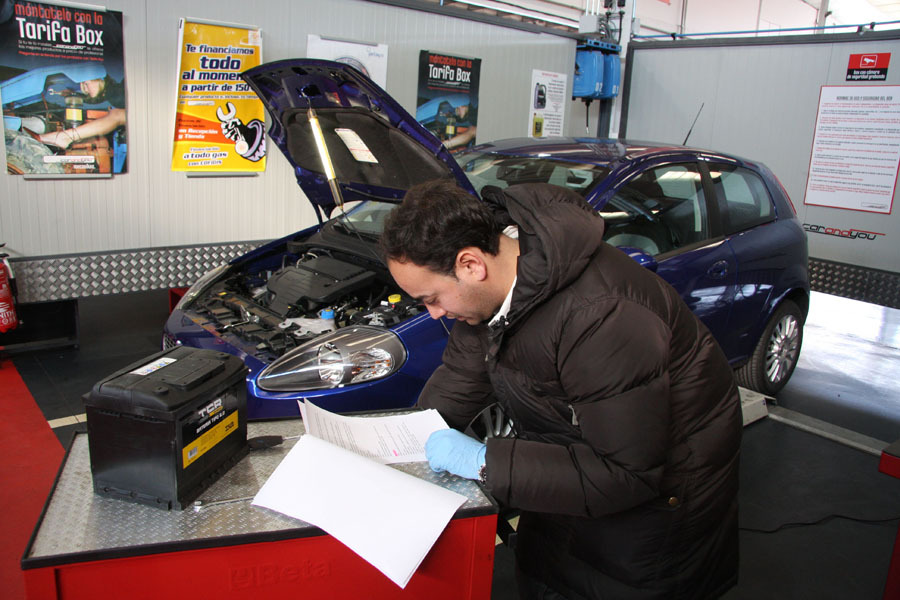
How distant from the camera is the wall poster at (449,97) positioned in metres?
5.55

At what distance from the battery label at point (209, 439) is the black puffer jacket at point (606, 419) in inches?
22.2

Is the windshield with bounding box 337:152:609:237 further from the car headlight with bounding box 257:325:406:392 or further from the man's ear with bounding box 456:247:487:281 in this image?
the man's ear with bounding box 456:247:487:281

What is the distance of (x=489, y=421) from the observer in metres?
2.79

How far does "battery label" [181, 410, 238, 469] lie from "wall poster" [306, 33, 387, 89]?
151 inches

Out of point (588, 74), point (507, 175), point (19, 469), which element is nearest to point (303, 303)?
point (507, 175)

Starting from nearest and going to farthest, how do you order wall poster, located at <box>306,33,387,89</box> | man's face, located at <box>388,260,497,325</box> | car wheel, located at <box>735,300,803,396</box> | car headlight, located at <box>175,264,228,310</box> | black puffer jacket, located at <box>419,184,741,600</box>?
black puffer jacket, located at <box>419,184,741,600</box>, man's face, located at <box>388,260,497,325</box>, car headlight, located at <box>175,264,228,310</box>, car wheel, located at <box>735,300,803,396</box>, wall poster, located at <box>306,33,387,89</box>

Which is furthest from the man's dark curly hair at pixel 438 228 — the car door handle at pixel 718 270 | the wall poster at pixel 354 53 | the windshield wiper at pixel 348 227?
the wall poster at pixel 354 53

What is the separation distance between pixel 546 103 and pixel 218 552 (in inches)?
237

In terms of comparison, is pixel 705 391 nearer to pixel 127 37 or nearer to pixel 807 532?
pixel 807 532

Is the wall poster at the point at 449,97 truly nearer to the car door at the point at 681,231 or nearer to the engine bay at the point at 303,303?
the car door at the point at 681,231

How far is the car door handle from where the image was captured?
344 cm

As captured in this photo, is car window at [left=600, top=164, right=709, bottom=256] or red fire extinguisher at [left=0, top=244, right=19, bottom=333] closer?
car window at [left=600, top=164, right=709, bottom=256]

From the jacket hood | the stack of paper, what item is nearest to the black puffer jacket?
the jacket hood

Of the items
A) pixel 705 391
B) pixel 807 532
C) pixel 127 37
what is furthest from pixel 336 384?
pixel 127 37
